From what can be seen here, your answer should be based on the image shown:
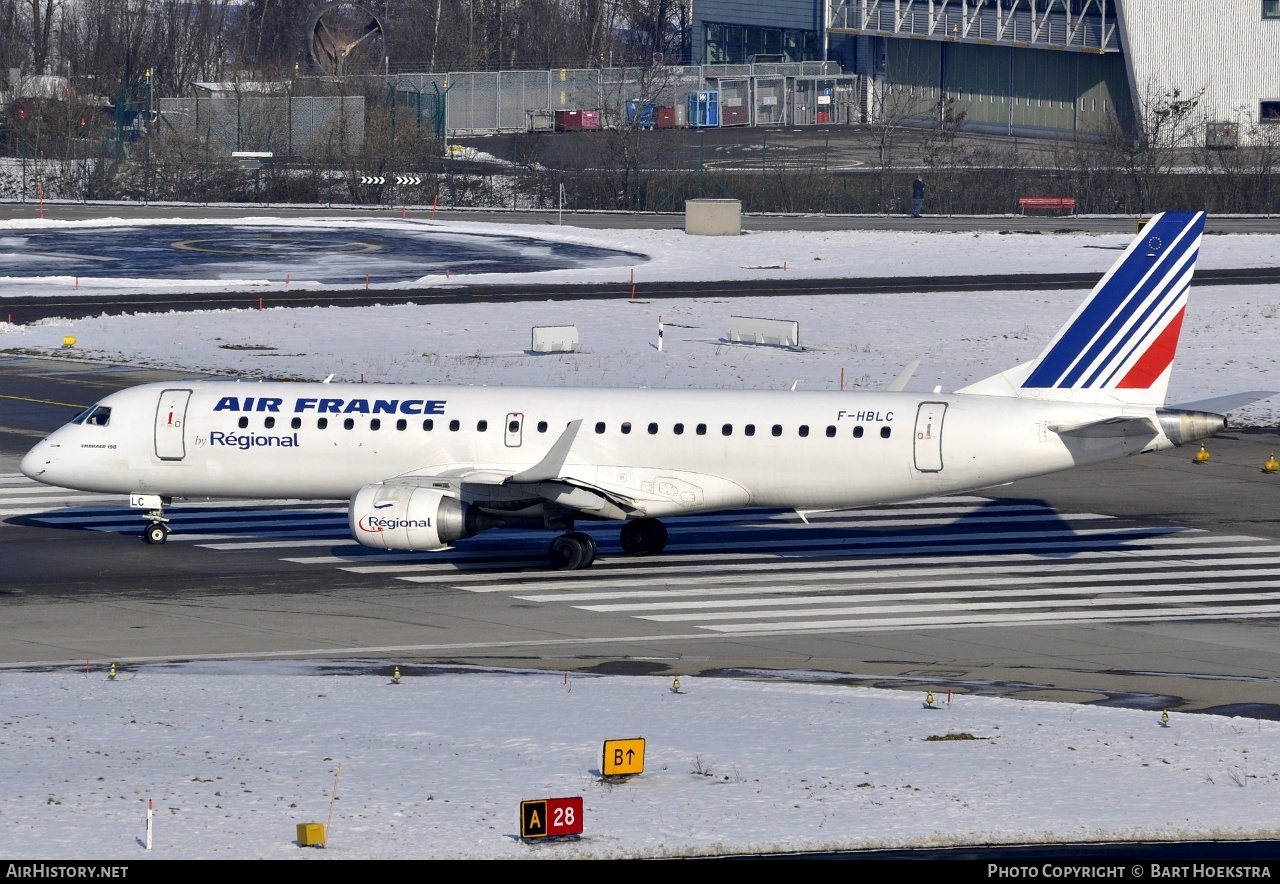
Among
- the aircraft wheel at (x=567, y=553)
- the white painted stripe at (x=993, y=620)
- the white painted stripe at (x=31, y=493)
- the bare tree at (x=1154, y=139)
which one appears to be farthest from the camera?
the bare tree at (x=1154, y=139)

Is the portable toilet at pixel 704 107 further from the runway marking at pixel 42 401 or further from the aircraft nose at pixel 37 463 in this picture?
the aircraft nose at pixel 37 463

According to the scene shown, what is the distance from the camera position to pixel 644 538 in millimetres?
38094

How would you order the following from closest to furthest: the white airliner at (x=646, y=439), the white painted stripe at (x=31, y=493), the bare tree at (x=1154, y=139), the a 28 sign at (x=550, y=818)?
the a 28 sign at (x=550, y=818) → the white airliner at (x=646, y=439) → the white painted stripe at (x=31, y=493) → the bare tree at (x=1154, y=139)

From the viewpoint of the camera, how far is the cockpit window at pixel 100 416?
126ft

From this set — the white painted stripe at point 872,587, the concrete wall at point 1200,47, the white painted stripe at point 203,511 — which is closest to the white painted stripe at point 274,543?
the white painted stripe at point 203,511

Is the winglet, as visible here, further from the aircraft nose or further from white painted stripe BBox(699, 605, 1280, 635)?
the aircraft nose

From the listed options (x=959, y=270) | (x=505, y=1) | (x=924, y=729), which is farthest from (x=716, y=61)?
(x=924, y=729)

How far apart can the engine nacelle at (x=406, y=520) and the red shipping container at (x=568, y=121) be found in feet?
383

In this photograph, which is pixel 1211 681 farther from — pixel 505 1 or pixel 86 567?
pixel 505 1

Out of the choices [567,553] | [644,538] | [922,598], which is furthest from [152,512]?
[922,598]

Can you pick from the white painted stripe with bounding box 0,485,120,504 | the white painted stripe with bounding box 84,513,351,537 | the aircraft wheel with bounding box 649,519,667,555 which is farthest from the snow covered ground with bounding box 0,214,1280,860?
the white painted stripe with bounding box 0,485,120,504

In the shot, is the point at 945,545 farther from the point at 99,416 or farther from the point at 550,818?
the point at 550,818

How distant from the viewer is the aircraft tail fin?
36.1 meters

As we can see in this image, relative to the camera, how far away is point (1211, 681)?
90.4 ft
